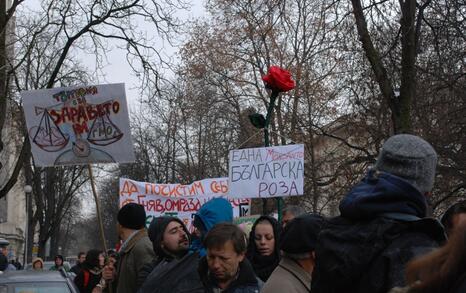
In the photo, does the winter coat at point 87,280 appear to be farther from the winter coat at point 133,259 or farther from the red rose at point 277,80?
the winter coat at point 133,259

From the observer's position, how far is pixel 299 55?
3566cm

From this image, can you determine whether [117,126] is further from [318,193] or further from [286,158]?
[318,193]

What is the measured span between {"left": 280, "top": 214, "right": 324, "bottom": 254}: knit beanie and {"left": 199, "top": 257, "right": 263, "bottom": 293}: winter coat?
1.07 ft

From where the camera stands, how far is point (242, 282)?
15.7 feet

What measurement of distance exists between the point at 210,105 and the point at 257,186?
955 inches

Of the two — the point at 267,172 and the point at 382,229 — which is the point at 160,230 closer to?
the point at 382,229

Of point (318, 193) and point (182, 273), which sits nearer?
point (182, 273)

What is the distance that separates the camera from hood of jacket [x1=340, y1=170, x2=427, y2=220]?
9.92 feet

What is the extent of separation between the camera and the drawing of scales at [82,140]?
9.64m

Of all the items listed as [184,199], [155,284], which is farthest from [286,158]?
[155,284]

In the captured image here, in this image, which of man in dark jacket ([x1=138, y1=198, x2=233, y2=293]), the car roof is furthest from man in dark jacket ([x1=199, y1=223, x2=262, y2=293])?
the car roof

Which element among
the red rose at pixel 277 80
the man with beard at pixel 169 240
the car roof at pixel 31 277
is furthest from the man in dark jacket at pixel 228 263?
the red rose at pixel 277 80

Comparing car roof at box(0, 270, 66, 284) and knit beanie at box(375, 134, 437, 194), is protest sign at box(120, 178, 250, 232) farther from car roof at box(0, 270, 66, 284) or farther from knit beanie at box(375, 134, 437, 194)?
knit beanie at box(375, 134, 437, 194)

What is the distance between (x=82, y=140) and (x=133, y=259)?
133 inches
